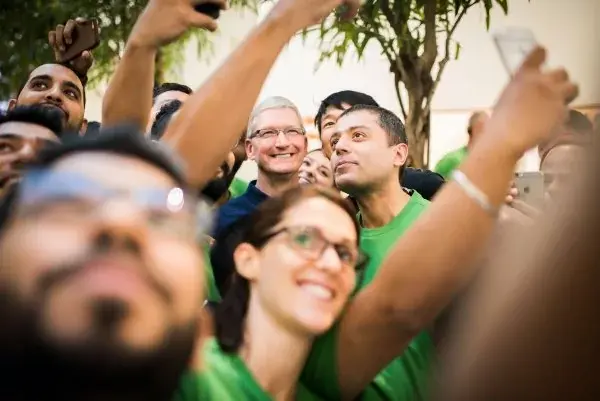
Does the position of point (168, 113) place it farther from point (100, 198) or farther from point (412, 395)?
point (100, 198)

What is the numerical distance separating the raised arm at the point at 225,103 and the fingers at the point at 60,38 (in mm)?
1303

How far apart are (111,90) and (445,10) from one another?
2.03 metres

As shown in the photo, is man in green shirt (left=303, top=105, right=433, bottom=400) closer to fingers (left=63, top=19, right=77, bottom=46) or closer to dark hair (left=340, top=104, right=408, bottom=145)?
dark hair (left=340, top=104, right=408, bottom=145)

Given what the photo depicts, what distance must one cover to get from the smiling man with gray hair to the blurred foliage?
4.96ft

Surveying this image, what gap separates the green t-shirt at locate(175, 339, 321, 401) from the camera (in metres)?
0.78

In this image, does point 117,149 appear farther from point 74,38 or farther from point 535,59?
point 74,38

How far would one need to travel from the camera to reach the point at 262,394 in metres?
0.86

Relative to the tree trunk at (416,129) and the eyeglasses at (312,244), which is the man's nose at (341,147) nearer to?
the tree trunk at (416,129)

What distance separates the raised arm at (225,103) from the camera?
33.7 inches

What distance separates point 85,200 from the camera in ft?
1.63

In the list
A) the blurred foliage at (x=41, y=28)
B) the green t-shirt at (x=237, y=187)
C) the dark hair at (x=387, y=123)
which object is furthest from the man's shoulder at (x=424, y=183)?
the blurred foliage at (x=41, y=28)

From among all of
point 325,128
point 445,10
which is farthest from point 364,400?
point 445,10

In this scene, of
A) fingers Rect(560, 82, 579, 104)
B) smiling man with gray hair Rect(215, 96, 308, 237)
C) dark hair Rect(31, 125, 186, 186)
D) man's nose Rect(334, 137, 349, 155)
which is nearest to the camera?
dark hair Rect(31, 125, 186, 186)

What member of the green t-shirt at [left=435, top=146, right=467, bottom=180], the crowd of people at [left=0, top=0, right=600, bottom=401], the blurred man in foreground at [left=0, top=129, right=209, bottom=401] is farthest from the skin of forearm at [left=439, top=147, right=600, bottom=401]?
the green t-shirt at [left=435, top=146, right=467, bottom=180]
